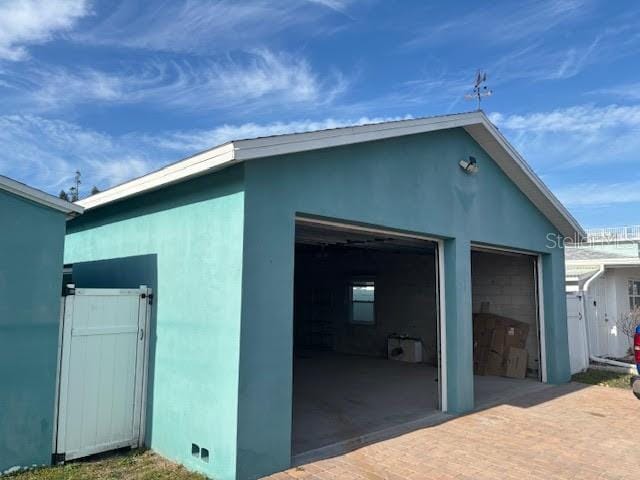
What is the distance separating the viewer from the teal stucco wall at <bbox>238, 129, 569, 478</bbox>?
177 inches

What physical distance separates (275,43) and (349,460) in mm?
7405

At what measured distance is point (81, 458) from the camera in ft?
16.2

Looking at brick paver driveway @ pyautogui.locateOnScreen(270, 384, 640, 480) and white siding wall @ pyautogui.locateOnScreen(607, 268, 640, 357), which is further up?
white siding wall @ pyautogui.locateOnScreen(607, 268, 640, 357)

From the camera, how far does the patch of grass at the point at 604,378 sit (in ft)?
31.5

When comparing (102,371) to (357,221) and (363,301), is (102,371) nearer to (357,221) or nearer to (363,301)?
(357,221)

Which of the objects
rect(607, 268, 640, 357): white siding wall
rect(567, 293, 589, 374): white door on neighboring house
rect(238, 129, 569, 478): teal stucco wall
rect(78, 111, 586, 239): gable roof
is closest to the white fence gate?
rect(78, 111, 586, 239): gable roof

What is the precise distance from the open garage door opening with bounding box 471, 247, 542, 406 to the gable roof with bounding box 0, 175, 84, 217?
8.25 m

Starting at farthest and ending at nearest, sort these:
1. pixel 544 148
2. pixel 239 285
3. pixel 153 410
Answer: pixel 544 148 → pixel 153 410 → pixel 239 285

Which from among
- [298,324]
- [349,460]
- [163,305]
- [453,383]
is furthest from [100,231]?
[298,324]

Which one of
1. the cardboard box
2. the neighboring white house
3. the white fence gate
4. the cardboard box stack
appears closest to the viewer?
the white fence gate

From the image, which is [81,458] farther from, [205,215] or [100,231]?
[100,231]

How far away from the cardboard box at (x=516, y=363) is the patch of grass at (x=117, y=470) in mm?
8063

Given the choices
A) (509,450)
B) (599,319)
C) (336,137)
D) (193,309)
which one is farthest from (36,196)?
(599,319)

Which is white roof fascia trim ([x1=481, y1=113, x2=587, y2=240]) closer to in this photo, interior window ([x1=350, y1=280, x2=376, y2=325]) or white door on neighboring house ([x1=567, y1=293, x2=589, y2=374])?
white door on neighboring house ([x1=567, y1=293, x2=589, y2=374])
